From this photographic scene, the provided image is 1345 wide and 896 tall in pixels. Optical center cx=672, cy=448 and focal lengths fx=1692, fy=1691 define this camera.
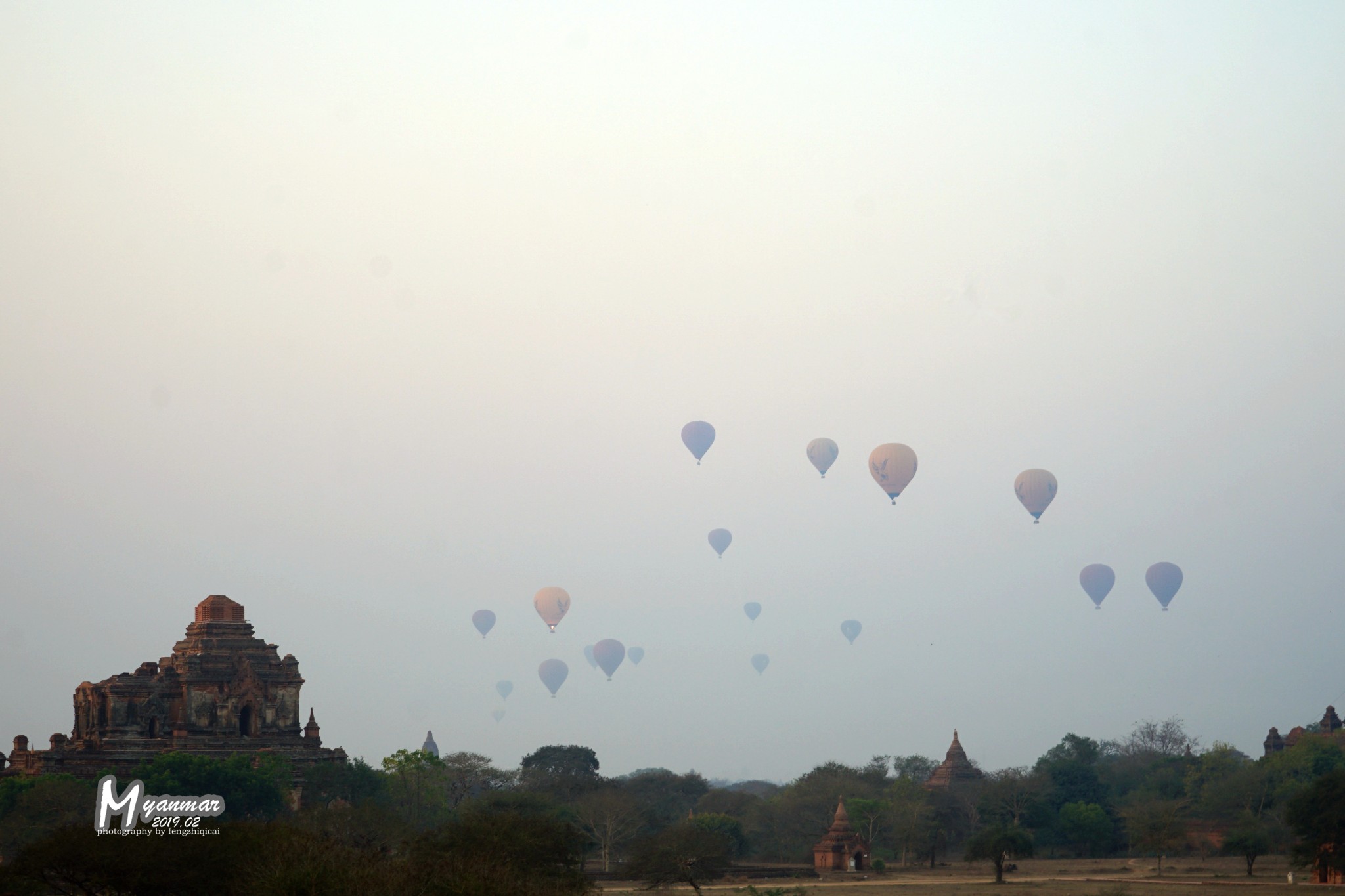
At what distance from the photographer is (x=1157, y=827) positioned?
94875 mm

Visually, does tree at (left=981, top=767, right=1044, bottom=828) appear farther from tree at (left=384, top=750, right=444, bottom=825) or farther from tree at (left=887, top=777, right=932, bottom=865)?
tree at (left=384, top=750, right=444, bottom=825)

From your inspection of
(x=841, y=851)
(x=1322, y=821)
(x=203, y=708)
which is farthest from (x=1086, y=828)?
(x=203, y=708)

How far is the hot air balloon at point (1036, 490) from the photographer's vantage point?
93.8 metres

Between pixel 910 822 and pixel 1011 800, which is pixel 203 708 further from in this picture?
pixel 1011 800

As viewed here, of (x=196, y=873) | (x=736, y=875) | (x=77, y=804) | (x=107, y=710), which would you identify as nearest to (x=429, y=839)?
(x=196, y=873)

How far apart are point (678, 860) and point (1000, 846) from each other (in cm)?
2087

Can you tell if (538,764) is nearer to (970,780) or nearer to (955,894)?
(970,780)

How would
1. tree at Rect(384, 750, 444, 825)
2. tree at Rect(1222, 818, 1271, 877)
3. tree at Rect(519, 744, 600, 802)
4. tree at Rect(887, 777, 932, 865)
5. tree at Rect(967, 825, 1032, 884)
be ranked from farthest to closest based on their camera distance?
tree at Rect(519, 744, 600, 802) < tree at Rect(887, 777, 932, 865) < tree at Rect(384, 750, 444, 825) < tree at Rect(1222, 818, 1271, 877) < tree at Rect(967, 825, 1032, 884)

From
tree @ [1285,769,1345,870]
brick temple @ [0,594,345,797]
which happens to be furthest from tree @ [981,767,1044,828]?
brick temple @ [0,594,345,797]

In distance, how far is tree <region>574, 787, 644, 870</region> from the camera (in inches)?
3907

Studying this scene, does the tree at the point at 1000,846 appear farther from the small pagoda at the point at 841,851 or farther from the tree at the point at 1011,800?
the tree at the point at 1011,800

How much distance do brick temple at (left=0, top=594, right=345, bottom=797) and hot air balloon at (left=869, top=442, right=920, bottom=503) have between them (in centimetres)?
3330

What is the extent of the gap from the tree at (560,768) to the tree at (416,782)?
2807 centimetres

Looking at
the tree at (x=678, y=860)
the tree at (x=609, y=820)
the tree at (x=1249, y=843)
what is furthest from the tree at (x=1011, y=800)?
the tree at (x=678, y=860)
